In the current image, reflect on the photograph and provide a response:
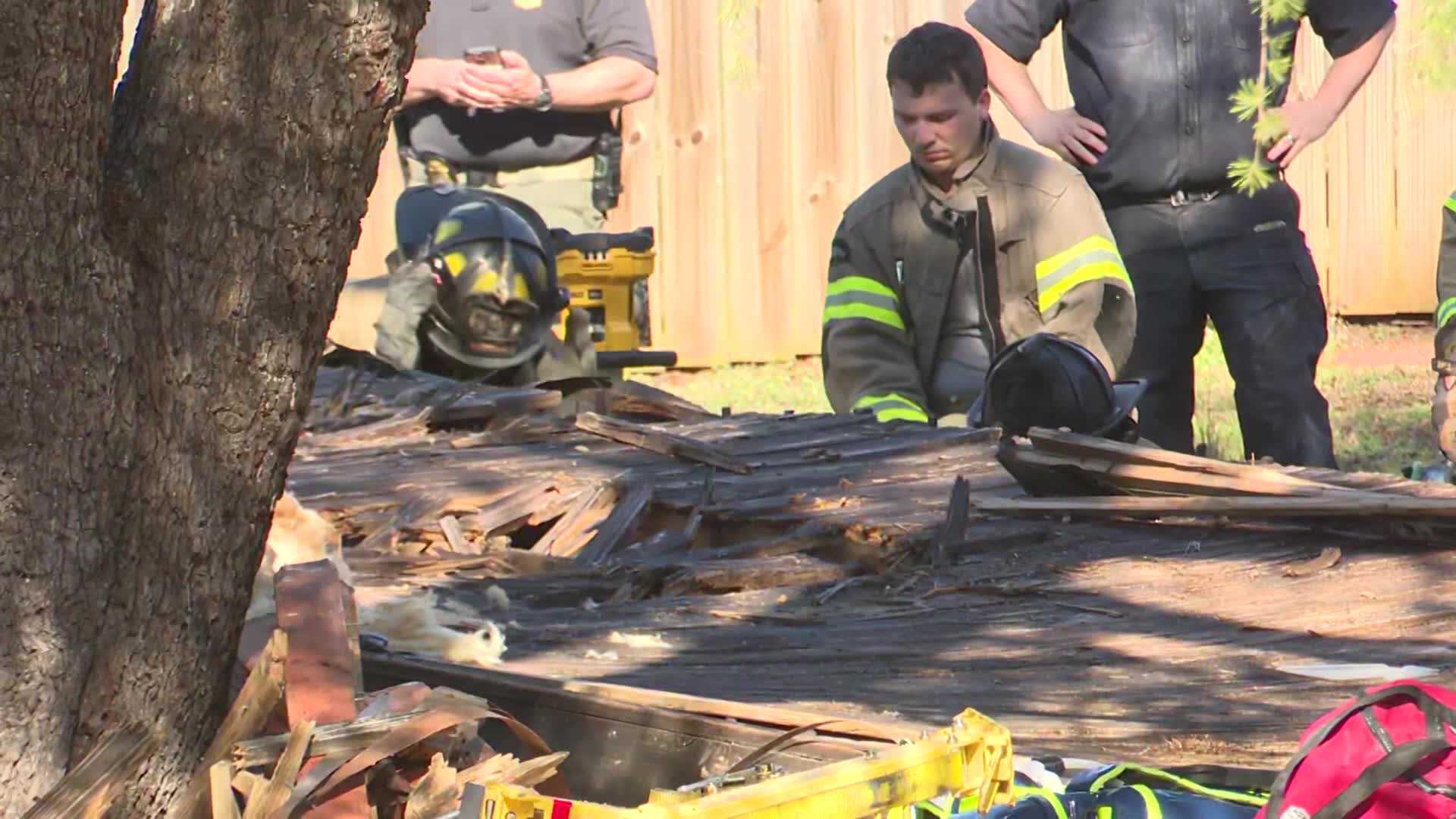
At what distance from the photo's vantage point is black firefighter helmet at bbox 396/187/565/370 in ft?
22.7

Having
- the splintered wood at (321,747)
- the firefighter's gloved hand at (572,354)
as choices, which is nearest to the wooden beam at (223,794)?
the splintered wood at (321,747)

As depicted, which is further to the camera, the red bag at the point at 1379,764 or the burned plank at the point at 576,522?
the burned plank at the point at 576,522

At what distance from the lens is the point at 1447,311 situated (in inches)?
238

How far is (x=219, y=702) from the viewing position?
8.15 feet

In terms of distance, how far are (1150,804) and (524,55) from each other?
6292mm

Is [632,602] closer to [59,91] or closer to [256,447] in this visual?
[256,447]

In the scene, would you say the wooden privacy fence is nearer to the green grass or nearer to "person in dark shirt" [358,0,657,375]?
the green grass

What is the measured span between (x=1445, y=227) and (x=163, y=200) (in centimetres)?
476

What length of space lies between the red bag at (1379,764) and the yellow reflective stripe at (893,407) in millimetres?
4050

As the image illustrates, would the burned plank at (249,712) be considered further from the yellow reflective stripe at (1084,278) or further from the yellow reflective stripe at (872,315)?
the yellow reflective stripe at (1084,278)

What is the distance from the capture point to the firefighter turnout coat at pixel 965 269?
6.39m

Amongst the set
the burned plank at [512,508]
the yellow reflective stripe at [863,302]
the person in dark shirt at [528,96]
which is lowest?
the burned plank at [512,508]

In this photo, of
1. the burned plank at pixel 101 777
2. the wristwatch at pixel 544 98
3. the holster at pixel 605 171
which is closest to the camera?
the burned plank at pixel 101 777

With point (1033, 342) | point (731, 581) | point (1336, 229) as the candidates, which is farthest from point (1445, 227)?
point (1336, 229)
